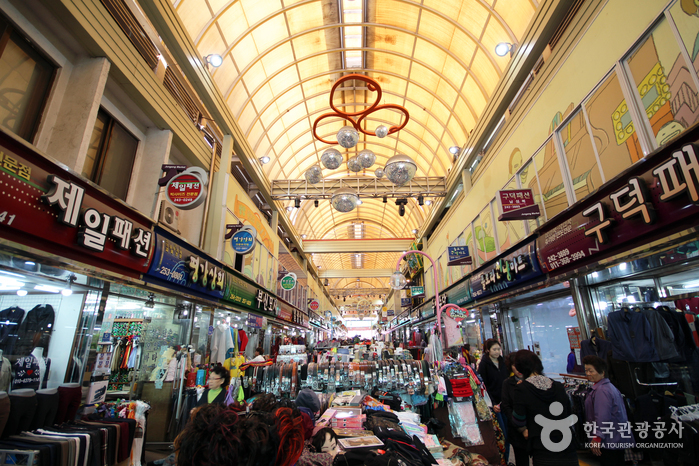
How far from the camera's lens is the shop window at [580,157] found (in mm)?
4730

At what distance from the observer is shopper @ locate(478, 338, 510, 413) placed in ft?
14.1

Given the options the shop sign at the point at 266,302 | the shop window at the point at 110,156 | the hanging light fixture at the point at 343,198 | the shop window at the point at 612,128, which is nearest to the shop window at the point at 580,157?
the shop window at the point at 612,128

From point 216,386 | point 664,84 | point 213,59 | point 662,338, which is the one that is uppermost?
point 213,59

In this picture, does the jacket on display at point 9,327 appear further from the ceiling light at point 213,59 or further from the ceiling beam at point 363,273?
the ceiling beam at point 363,273

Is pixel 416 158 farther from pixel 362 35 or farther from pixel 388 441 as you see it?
Answer: pixel 388 441

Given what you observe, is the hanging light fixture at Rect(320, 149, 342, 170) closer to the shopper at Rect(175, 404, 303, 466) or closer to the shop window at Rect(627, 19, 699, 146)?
the shop window at Rect(627, 19, 699, 146)

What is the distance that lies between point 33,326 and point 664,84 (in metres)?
8.19

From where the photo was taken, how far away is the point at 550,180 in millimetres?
5824

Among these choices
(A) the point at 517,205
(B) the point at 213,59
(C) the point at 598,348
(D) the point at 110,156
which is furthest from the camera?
(B) the point at 213,59

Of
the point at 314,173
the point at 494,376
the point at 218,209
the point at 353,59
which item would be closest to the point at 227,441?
the point at 494,376

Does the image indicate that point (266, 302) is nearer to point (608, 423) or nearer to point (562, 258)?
point (562, 258)

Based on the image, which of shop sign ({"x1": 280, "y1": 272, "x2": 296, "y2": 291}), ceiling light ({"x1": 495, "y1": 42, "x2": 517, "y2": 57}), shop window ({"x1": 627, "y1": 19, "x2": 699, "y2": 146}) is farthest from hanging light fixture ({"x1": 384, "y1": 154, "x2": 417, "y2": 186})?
shop sign ({"x1": 280, "y1": 272, "x2": 296, "y2": 291})

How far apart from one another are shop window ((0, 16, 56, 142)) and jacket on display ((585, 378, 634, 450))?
6994 mm

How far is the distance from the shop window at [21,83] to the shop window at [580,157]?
7312mm
